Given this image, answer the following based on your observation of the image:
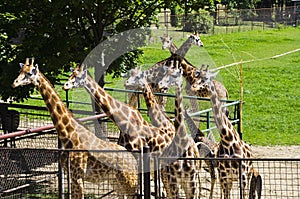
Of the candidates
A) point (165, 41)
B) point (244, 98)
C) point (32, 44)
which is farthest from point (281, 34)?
point (32, 44)

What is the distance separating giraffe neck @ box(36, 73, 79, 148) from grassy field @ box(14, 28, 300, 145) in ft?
26.6

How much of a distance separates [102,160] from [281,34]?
2998 cm

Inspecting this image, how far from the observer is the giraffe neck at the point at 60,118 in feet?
26.1

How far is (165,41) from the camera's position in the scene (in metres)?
13.8

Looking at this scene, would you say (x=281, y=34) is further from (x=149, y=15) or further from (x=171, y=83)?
(x=171, y=83)

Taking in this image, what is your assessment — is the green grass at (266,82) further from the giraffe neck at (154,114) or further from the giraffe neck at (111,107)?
the giraffe neck at (111,107)

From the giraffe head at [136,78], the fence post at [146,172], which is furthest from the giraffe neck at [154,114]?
the fence post at [146,172]

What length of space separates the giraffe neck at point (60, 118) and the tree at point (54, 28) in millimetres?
3182

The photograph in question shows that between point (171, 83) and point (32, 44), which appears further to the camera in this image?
point (32, 44)

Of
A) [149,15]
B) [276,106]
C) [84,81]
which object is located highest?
[149,15]

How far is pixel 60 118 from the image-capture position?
26.2 feet

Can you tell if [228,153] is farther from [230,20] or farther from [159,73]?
[230,20]

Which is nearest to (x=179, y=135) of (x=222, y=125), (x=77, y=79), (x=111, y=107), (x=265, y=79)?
(x=222, y=125)

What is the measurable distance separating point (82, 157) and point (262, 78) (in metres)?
18.3
